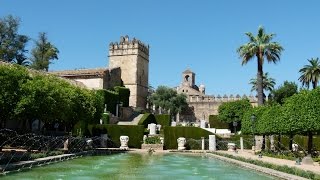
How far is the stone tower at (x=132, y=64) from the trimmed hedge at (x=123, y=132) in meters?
28.7

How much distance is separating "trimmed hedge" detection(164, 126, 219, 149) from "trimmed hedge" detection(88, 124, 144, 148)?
2356 millimetres

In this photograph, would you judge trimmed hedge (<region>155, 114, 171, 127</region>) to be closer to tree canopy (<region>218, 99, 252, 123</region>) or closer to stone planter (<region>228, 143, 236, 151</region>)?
tree canopy (<region>218, 99, 252, 123</region>)

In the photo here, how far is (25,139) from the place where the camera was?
27.2m

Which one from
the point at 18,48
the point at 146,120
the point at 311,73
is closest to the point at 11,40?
the point at 18,48

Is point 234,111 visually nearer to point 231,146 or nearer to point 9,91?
point 231,146

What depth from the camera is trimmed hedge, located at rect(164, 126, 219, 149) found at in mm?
36697

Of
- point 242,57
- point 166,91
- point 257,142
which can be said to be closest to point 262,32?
point 242,57

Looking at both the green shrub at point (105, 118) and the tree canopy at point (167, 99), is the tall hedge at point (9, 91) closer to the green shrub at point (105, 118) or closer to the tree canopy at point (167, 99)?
the green shrub at point (105, 118)

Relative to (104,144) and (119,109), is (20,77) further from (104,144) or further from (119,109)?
(119,109)

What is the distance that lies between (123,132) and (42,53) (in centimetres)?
3313

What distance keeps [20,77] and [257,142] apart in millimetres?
23881

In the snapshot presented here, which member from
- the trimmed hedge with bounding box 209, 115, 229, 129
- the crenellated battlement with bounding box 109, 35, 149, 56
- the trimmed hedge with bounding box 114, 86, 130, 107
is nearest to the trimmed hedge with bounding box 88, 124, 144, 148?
the trimmed hedge with bounding box 114, 86, 130, 107

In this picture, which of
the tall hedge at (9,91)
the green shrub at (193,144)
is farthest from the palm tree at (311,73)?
the tall hedge at (9,91)

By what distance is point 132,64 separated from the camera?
2709 inches
